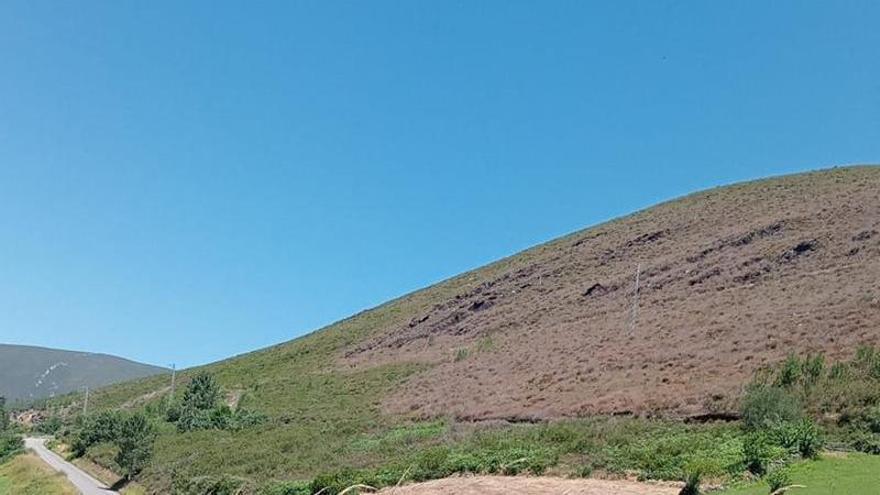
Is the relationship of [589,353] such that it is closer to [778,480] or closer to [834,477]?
[834,477]

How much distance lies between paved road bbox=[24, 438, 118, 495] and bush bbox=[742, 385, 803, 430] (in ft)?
101

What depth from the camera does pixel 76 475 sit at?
4712cm

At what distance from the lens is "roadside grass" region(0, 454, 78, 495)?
3903 cm

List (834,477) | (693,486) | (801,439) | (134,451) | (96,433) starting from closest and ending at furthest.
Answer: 1. (834,477)
2. (693,486)
3. (801,439)
4. (134,451)
5. (96,433)

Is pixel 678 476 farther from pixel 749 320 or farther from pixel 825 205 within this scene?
pixel 825 205

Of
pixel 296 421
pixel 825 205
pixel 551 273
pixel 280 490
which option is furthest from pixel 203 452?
pixel 825 205

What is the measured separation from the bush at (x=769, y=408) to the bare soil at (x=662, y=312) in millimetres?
2379

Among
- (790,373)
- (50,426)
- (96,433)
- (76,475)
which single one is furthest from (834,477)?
(50,426)

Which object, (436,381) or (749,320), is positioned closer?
(749,320)

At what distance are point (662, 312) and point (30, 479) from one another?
37.8m

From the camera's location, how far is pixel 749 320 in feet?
115

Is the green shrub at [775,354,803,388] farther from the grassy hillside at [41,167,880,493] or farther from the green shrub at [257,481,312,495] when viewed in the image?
the green shrub at [257,481,312,495]

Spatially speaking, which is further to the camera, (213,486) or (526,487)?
(213,486)

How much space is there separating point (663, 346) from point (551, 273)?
36.1m
